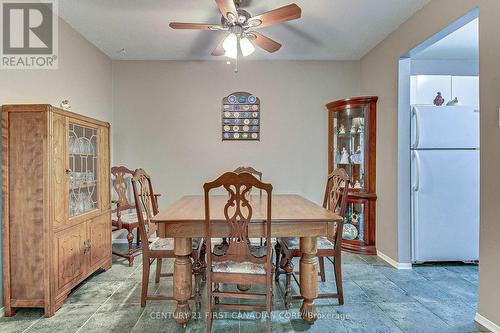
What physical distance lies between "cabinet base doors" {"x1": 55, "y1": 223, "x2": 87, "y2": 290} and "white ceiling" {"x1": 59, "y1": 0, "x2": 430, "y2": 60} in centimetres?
205

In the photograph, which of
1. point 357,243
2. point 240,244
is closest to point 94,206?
point 240,244

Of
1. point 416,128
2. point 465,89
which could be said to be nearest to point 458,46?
point 465,89

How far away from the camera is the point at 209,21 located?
9.35 feet

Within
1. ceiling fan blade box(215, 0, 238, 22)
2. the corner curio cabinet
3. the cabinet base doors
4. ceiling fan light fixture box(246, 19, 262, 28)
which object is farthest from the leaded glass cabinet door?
the corner curio cabinet

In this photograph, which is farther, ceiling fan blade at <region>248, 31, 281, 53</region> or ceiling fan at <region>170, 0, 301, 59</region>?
ceiling fan blade at <region>248, 31, 281, 53</region>

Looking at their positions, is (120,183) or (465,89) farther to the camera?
(120,183)

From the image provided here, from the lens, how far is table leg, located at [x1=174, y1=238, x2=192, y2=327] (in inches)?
75.1

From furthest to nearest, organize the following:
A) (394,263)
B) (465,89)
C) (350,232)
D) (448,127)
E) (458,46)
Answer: (350,232), (465,89), (458,46), (394,263), (448,127)

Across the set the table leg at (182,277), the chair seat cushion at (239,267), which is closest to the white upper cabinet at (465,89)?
the chair seat cushion at (239,267)

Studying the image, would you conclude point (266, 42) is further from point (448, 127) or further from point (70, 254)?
point (70, 254)

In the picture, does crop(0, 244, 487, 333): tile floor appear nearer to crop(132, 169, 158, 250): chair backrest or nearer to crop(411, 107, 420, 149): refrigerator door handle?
crop(132, 169, 158, 250): chair backrest

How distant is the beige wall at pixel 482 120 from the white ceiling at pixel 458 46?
1.41ft

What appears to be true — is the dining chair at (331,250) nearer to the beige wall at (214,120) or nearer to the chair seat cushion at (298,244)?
the chair seat cushion at (298,244)

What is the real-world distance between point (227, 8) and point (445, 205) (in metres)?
2.93
